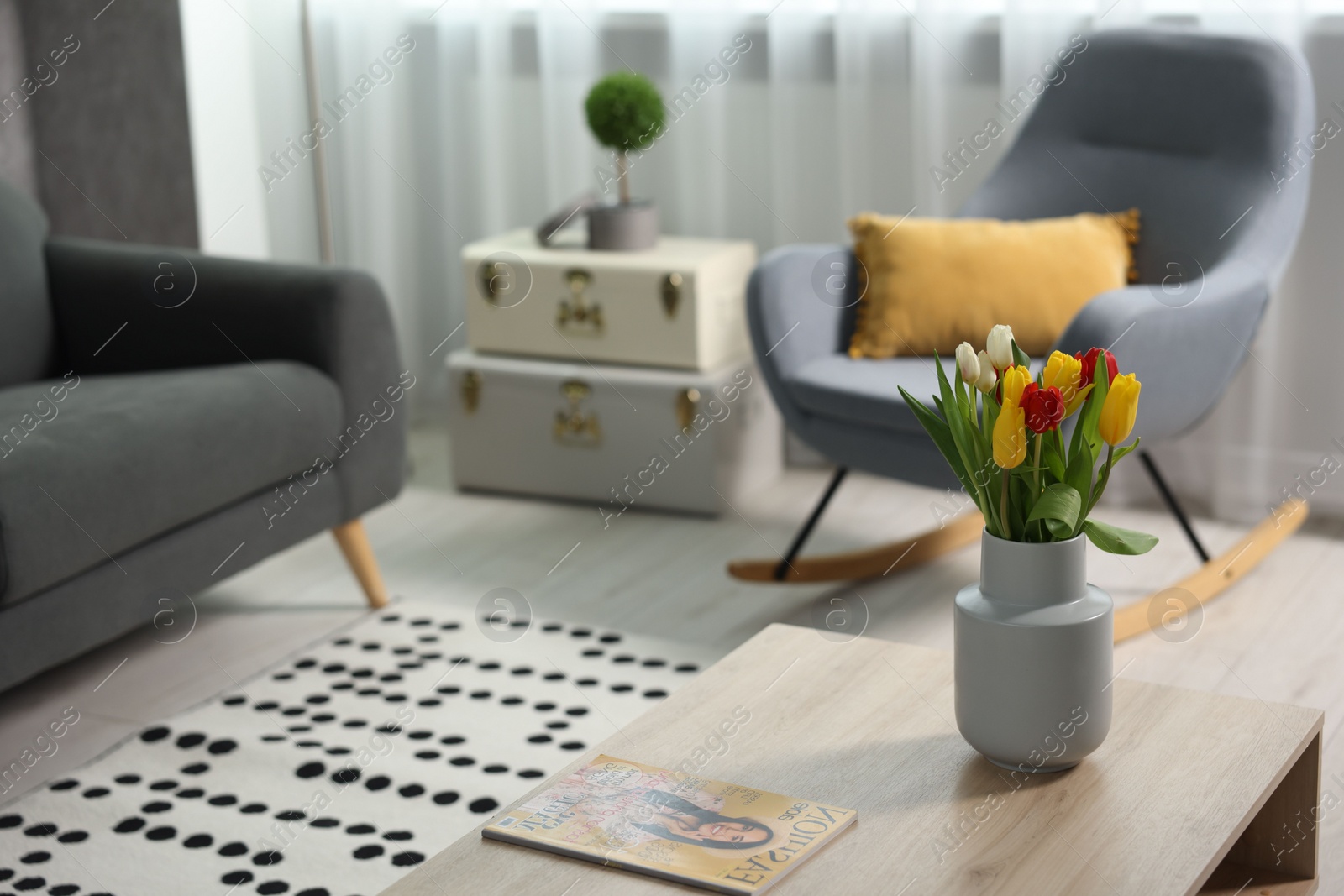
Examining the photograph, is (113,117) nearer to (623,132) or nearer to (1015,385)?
(623,132)

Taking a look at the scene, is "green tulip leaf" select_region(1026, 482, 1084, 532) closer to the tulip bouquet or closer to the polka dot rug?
the tulip bouquet

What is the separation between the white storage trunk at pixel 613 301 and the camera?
9.96ft

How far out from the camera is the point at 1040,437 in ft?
4.33

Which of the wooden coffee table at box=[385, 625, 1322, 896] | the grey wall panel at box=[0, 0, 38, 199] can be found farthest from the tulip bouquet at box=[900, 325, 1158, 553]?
the grey wall panel at box=[0, 0, 38, 199]

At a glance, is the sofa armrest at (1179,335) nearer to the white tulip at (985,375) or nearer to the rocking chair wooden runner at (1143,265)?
the rocking chair wooden runner at (1143,265)

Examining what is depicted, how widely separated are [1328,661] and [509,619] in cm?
134

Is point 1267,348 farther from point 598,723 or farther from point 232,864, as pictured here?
point 232,864

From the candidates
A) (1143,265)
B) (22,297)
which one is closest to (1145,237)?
(1143,265)

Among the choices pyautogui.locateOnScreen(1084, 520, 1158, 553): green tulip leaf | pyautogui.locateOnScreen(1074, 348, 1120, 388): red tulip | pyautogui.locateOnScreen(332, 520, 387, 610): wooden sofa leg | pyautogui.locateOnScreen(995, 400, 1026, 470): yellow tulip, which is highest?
pyautogui.locateOnScreen(1074, 348, 1120, 388): red tulip

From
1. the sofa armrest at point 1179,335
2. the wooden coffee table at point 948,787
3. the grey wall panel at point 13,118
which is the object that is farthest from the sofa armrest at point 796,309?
the grey wall panel at point 13,118

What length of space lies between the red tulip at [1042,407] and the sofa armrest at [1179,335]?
0.98m

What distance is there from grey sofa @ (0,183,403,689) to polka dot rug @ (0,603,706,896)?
0.65 ft

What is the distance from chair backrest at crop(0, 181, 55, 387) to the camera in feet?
8.66

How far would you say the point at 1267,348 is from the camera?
2.93 metres
